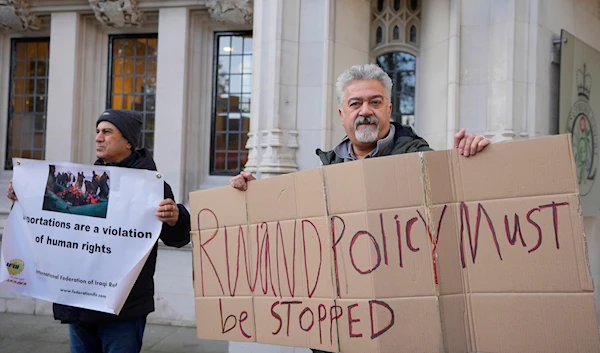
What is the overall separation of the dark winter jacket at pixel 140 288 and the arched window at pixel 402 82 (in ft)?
10.7

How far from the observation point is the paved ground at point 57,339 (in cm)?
496

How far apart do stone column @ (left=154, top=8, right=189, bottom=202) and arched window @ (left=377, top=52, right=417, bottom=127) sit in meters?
2.58

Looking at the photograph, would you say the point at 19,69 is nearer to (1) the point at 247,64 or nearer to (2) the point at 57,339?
(1) the point at 247,64

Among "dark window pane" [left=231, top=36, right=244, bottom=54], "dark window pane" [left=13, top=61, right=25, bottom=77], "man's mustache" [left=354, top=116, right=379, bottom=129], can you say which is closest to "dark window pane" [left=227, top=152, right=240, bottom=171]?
"dark window pane" [left=231, top=36, right=244, bottom=54]

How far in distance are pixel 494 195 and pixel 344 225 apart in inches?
21.8

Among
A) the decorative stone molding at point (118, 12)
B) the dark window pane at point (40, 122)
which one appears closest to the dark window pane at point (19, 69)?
the dark window pane at point (40, 122)

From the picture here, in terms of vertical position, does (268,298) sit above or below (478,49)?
below

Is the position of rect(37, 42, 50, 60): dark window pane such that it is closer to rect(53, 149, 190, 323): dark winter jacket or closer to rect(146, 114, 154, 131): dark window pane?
rect(146, 114, 154, 131): dark window pane

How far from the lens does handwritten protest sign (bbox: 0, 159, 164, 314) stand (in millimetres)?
2439

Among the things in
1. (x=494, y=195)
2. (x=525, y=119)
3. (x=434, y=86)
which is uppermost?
(x=434, y=86)

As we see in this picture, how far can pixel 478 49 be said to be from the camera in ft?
14.9

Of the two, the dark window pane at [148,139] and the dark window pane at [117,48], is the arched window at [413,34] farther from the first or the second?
the dark window pane at [117,48]

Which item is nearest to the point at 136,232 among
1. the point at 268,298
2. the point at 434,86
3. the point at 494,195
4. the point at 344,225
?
the point at 268,298

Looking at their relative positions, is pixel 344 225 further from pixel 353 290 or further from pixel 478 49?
pixel 478 49
